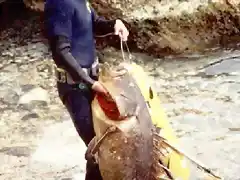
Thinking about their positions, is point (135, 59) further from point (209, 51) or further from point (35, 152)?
point (35, 152)

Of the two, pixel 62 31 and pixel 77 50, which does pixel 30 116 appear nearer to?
pixel 77 50

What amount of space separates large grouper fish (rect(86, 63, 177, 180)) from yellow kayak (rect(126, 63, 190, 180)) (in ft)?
0.26

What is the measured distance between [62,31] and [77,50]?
141 mm

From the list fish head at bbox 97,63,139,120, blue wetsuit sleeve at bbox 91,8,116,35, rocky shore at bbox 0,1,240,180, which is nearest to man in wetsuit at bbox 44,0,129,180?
blue wetsuit sleeve at bbox 91,8,116,35

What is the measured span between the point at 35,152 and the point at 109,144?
5.76ft

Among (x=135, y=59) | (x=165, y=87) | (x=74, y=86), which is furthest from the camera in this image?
(x=135, y=59)

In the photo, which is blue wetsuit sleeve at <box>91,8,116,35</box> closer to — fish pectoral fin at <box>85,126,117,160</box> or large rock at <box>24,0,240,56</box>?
fish pectoral fin at <box>85,126,117,160</box>

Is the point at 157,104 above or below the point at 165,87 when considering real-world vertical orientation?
above

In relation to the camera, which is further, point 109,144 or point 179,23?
point 179,23

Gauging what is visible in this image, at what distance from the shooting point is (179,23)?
17.8 feet

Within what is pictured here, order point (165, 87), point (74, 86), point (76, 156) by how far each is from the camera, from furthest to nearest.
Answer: point (165, 87) < point (76, 156) < point (74, 86)

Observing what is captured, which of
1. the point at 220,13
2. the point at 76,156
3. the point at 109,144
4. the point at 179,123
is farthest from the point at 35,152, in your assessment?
the point at 220,13

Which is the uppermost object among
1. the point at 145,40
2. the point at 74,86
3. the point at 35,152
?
the point at 74,86

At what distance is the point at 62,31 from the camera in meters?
2.49
